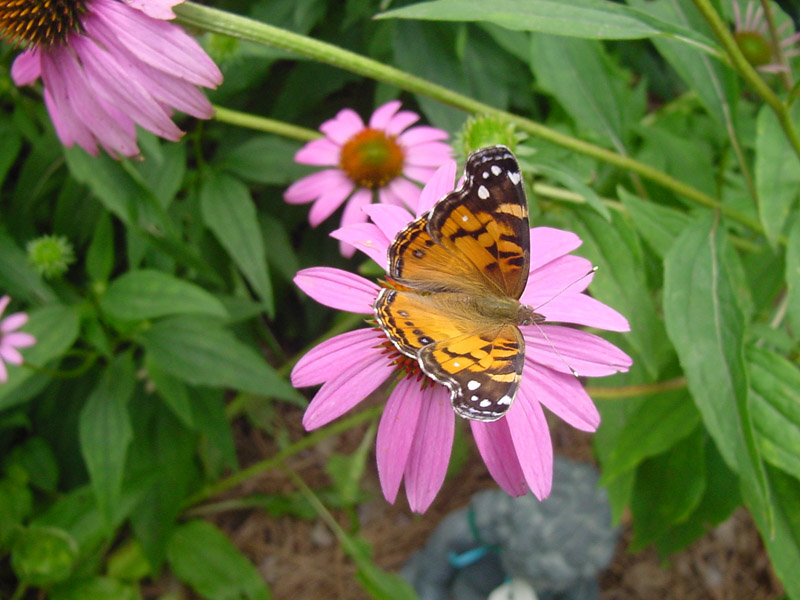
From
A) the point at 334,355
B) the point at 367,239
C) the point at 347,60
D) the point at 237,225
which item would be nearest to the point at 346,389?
the point at 334,355

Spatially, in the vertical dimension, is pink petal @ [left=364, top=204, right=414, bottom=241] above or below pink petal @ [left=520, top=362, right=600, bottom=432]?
above

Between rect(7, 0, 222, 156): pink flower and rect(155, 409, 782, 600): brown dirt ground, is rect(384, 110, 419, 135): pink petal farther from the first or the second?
rect(155, 409, 782, 600): brown dirt ground

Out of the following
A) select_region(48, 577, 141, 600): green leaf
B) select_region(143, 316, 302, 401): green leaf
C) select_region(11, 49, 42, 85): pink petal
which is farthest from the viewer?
select_region(48, 577, 141, 600): green leaf

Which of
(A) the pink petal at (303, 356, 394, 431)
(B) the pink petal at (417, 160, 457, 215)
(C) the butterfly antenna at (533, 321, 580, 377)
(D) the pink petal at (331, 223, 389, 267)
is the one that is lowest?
(C) the butterfly antenna at (533, 321, 580, 377)

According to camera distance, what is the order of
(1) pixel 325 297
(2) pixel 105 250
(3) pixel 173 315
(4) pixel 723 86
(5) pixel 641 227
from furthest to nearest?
(3) pixel 173 315 < (2) pixel 105 250 < (4) pixel 723 86 < (5) pixel 641 227 < (1) pixel 325 297

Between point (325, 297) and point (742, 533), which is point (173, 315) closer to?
point (325, 297)

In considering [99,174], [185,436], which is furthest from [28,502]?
[99,174]

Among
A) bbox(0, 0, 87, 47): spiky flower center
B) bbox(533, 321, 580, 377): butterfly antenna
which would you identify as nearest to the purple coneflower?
bbox(533, 321, 580, 377): butterfly antenna

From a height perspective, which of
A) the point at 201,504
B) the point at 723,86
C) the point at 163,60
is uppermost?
the point at 163,60
